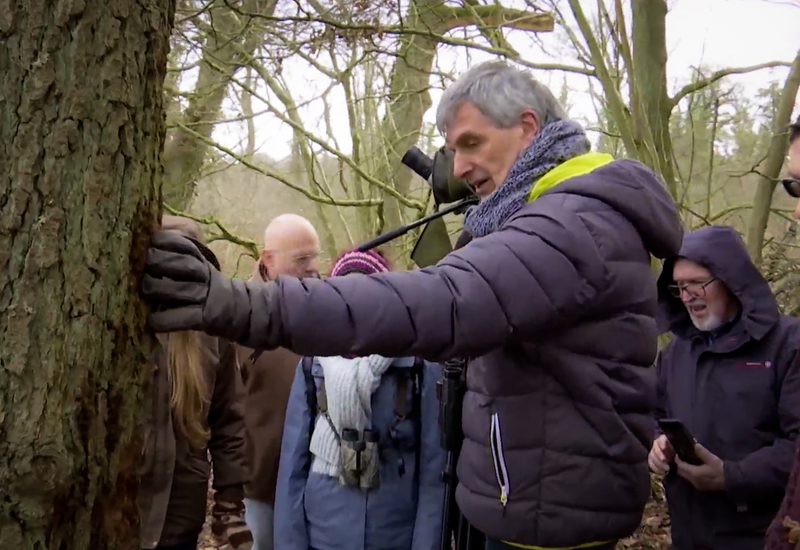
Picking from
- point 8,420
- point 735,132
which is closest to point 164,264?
point 8,420

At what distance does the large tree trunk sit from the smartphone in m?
1.72

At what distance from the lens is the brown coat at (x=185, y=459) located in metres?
2.07

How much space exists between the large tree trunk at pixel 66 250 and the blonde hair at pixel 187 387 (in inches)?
36.6

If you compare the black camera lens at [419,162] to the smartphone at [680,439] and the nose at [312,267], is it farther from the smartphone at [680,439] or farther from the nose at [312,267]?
the smartphone at [680,439]

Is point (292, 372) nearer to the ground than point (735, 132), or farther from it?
nearer to the ground

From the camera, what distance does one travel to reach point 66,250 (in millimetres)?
1133

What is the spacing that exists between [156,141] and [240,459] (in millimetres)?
1412

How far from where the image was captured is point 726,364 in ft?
8.20

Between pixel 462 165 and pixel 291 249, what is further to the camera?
pixel 291 249

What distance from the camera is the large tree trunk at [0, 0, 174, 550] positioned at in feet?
3.65

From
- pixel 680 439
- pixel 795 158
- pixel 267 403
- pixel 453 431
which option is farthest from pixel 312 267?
pixel 795 158

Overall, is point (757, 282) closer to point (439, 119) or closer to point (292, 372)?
point (439, 119)

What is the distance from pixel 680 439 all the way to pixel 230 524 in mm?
1463

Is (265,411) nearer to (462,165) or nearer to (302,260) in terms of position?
(302,260)
